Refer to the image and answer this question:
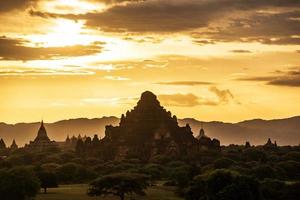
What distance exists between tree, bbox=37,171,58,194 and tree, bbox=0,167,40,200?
56.1 ft

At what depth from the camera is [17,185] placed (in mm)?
84688

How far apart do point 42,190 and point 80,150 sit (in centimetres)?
8203

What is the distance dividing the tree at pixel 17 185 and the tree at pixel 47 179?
17.1 meters

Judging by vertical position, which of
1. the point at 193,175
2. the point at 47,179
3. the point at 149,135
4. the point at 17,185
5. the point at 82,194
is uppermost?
the point at 149,135

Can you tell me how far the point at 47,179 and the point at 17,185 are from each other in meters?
22.8

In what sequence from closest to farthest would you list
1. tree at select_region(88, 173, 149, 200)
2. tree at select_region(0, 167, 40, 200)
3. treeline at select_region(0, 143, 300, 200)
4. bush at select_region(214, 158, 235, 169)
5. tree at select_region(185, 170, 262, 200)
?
1. tree at select_region(185, 170, 262, 200)
2. treeline at select_region(0, 143, 300, 200)
3. tree at select_region(0, 167, 40, 200)
4. tree at select_region(88, 173, 149, 200)
5. bush at select_region(214, 158, 235, 169)

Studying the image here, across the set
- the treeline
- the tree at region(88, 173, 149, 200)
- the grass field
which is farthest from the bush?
the tree at region(88, 173, 149, 200)

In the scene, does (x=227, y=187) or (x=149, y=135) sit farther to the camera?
(x=149, y=135)

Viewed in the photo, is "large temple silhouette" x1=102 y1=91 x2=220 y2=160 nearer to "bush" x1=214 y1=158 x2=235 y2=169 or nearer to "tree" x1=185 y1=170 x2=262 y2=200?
"bush" x1=214 y1=158 x2=235 y2=169

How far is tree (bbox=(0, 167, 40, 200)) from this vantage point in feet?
276

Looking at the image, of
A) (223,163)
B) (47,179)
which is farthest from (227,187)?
(223,163)

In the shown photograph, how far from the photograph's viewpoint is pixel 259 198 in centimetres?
7775

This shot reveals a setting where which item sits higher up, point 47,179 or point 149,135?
point 149,135

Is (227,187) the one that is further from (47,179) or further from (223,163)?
(223,163)
